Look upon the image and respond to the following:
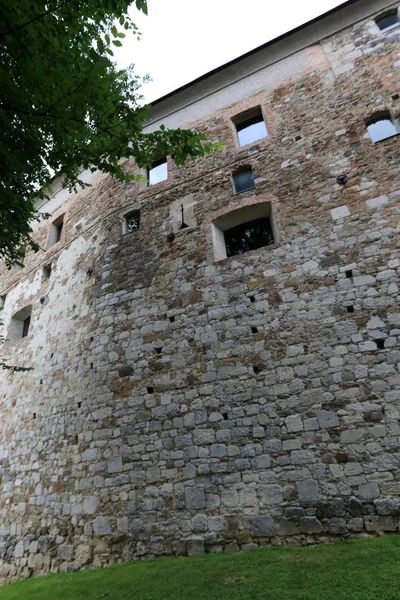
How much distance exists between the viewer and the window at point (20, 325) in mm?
11344

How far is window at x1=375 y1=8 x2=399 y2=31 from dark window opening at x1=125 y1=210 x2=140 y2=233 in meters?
7.05

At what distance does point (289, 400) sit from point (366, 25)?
342 inches

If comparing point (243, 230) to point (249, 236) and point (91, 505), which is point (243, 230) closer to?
point (249, 236)

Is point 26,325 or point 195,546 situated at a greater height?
point 26,325

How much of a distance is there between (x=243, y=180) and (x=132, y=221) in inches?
118

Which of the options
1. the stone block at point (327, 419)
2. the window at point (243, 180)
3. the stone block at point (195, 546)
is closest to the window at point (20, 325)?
the window at point (243, 180)

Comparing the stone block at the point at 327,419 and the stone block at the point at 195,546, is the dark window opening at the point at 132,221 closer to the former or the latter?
the stone block at the point at 327,419

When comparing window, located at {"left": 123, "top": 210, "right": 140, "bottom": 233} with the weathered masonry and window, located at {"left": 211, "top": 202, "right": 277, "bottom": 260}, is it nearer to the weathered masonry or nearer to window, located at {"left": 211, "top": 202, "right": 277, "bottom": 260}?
the weathered masonry

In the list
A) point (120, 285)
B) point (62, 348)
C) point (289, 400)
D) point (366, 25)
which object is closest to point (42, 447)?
point (62, 348)

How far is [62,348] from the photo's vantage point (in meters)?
8.77

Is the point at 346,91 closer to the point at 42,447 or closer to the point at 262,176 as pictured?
the point at 262,176

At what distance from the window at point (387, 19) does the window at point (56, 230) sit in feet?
32.8

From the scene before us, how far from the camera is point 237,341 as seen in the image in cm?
645

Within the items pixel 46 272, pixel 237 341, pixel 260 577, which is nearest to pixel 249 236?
pixel 237 341
